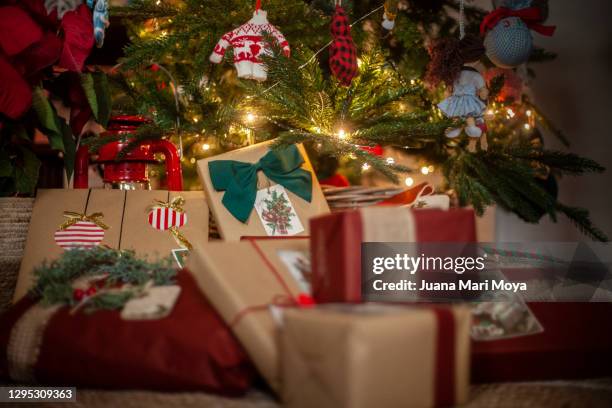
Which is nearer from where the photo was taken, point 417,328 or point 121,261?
point 417,328

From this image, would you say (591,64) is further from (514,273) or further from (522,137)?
(514,273)

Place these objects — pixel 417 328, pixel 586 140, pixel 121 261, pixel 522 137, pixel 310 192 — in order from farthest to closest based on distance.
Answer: pixel 586 140
pixel 522 137
pixel 310 192
pixel 121 261
pixel 417 328

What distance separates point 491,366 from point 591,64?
5.75ft

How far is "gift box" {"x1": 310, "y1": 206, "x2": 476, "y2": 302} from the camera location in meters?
0.65

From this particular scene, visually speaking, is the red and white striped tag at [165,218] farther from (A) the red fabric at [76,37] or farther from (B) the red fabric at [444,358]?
(B) the red fabric at [444,358]

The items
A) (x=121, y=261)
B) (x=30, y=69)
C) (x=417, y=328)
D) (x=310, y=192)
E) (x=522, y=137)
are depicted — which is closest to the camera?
(x=417, y=328)

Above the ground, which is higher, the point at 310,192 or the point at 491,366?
the point at 310,192

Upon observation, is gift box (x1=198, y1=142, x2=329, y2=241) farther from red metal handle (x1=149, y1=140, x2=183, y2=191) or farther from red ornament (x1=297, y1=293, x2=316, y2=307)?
red ornament (x1=297, y1=293, x2=316, y2=307)

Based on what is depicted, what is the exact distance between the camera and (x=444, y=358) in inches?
22.3

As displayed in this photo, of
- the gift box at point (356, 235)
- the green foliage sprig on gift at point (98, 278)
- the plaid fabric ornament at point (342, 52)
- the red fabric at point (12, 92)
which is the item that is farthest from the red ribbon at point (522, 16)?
the red fabric at point (12, 92)

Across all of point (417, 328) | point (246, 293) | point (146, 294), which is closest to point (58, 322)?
point (146, 294)

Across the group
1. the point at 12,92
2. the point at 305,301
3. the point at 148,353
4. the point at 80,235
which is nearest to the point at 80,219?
the point at 80,235

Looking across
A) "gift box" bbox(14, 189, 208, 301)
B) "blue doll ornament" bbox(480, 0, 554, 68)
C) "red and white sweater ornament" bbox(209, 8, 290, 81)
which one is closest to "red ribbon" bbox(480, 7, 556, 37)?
"blue doll ornament" bbox(480, 0, 554, 68)

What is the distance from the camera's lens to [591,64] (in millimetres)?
2018
